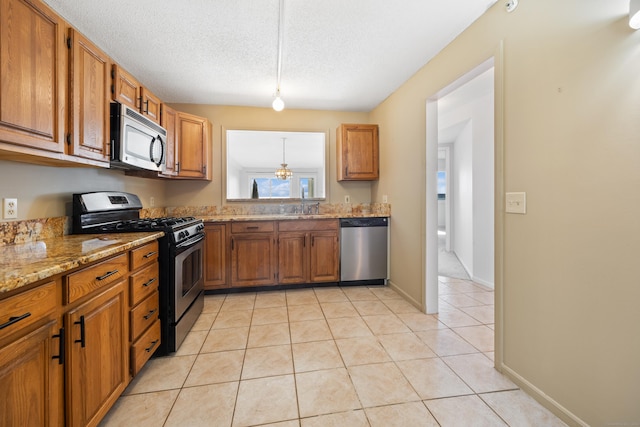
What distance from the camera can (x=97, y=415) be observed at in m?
1.22

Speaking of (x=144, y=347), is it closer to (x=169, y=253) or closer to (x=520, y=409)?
(x=169, y=253)

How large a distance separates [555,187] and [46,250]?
8.52ft

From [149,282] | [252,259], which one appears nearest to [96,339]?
[149,282]

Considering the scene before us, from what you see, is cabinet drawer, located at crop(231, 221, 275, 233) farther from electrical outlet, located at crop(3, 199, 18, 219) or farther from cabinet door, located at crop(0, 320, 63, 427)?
cabinet door, located at crop(0, 320, 63, 427)

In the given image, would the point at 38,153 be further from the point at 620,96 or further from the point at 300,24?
the point at 620,96

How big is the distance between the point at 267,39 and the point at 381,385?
2.62m

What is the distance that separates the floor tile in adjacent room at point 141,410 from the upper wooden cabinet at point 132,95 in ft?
6.55

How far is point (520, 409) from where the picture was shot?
1.42 metres

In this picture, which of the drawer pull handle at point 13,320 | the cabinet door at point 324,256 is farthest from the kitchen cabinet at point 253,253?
the drawer pull handle at point 13,320

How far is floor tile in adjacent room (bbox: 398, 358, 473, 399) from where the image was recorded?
60.7 inches

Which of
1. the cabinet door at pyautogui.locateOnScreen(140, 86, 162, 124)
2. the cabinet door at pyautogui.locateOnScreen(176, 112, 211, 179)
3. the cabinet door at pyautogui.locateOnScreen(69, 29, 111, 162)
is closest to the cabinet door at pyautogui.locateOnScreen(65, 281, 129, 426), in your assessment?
the cabinet door at pyautogui.locateOnScreen(69, 29, 111, 162)

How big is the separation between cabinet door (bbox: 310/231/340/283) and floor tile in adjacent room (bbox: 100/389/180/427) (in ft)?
6.50

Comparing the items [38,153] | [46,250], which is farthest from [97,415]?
[38,153]

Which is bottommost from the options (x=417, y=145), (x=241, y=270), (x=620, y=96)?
(x=241, y=270)
